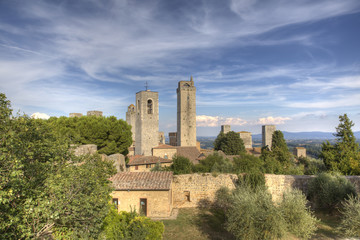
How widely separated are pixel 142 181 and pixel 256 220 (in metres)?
8.07

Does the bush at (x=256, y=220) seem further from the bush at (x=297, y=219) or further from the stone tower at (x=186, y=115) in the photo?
the stone tower at (x=186, y=115)

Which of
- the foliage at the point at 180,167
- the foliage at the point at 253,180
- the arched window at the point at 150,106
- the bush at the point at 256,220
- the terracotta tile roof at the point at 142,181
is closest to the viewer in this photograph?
the bush at the point at 256,220

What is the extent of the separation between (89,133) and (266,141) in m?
50.2

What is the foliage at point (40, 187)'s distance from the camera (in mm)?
4340

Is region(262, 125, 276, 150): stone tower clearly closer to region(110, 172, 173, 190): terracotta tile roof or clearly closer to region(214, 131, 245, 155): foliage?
region(214, 131, 245, 155): foliage

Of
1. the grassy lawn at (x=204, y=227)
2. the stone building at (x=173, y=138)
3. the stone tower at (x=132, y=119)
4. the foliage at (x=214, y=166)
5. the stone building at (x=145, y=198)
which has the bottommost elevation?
the grassy lawn at (x=204, y=227)

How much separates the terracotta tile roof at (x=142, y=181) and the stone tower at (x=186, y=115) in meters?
36.7

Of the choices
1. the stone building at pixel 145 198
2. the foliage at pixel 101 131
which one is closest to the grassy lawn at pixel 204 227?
the stone building at pixel 145 198

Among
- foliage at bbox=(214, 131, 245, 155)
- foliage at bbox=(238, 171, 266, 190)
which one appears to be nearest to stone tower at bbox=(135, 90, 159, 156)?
foliage at bbox=(214, 131, 245, 155)

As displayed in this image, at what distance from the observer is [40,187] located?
16.1ft

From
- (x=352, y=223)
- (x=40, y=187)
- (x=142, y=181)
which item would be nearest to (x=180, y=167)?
(x=142, y=181)

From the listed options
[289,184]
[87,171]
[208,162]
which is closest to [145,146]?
[208,162]

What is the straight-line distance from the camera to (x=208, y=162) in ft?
80.5

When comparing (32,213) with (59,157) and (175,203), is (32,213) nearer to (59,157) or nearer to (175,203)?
(59,157)
